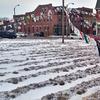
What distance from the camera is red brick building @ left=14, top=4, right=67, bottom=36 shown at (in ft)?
330

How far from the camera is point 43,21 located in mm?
102938

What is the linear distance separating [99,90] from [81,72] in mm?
4327

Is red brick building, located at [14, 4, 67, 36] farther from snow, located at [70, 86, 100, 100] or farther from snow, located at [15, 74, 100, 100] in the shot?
snow, located at [70, 86, 100, 100]

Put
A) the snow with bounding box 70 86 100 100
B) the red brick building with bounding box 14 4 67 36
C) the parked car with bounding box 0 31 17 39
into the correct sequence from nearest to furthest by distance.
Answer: the snow with bounding box 70 86 100 100 < the parked car with bounding box 0 31 17 39 < the red brick building with bounding box 14 4 67 36

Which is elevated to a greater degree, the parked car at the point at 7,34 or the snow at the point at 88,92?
the snow at the point at 88,92

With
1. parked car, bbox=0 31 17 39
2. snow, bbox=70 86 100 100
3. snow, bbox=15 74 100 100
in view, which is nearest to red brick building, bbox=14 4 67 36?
parked car, bbox=0 31 17 39

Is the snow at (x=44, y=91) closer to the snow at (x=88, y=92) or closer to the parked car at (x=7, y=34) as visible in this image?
the snow at (x=88, y=92)

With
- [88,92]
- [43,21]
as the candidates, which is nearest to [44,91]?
[88,92]

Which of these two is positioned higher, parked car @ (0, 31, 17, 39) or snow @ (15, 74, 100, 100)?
snow @ (15, 74, 100, 100)

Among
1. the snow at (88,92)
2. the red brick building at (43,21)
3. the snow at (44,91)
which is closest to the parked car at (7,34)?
the red brick building at (43,21)

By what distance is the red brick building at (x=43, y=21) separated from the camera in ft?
330

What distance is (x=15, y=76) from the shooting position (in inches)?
578

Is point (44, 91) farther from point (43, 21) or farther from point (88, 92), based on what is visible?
point (43, 21)

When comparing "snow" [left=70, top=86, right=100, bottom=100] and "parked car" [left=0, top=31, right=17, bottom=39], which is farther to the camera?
"parked car" [left=0, top=31, right=17, bottom=39]
